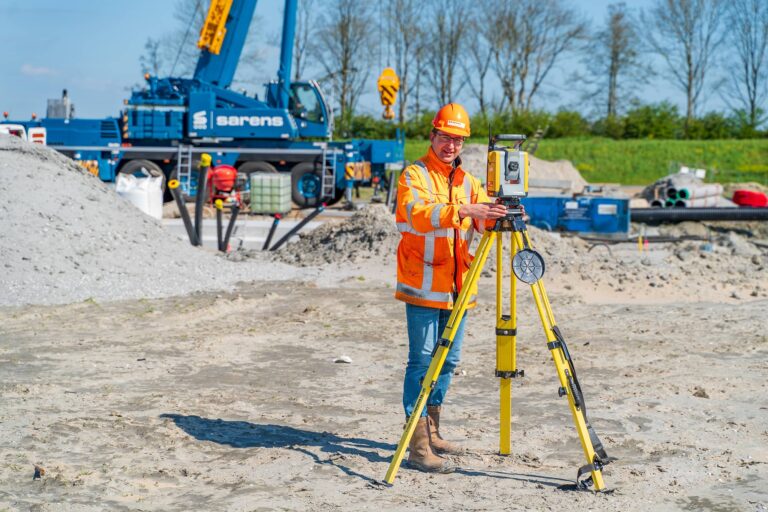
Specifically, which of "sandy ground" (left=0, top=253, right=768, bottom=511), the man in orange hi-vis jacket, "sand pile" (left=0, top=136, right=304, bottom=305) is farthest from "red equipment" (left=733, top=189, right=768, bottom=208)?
the man in orange hi-vis jacket

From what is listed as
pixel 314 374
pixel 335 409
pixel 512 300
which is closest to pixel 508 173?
pixel 512 300

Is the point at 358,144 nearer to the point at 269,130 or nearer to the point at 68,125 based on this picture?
the point at 269,130

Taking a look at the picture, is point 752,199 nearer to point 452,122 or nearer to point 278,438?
point 278,438

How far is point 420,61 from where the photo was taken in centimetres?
5200

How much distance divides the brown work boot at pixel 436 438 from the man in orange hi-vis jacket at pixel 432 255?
0.43 ft

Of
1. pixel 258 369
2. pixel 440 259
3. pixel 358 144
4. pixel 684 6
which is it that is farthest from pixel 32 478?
pixel 684 6

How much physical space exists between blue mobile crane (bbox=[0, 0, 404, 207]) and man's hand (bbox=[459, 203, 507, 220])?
19493mm

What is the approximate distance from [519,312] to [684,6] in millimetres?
46021

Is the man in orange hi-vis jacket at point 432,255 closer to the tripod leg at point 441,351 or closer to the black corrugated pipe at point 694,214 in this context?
the tripod leg at point 441,351

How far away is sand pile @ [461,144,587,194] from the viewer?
26.7 metres

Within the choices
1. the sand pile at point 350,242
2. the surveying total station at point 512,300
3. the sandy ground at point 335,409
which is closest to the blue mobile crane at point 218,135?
the sand pile at point 350,242

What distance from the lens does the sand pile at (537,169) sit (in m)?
26.7

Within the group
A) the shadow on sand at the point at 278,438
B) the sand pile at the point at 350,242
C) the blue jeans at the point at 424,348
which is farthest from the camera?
the sand pile at the point at 350,242

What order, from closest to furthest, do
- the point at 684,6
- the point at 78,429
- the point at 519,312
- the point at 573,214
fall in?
the point at 78,429 < the point at 519,312 < the point at 573,214 < the point at 684,6
